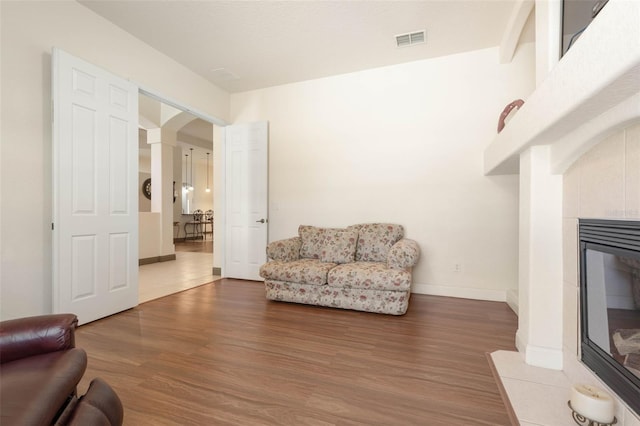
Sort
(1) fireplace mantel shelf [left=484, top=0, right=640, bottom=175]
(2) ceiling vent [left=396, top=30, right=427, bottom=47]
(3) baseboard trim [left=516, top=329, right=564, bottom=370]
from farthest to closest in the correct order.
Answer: (2) ceiling vent [left=396, top=30, right=427, bottom=47] → (3) baseboard trim [left=516, top=329, right=564, bottom=370] → (1) fireplace mantel shelf [left=484, top=0, right=640, bottom=175]

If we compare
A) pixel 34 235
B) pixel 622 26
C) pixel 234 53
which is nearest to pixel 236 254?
pixel 34 235

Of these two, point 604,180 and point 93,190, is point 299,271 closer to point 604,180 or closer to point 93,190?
point 93,190

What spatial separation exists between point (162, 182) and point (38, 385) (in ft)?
18.9

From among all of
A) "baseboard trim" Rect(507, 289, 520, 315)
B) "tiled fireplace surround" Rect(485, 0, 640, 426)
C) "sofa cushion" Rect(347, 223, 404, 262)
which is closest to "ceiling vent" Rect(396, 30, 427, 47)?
"tiled fireplace surround" Rect(485, 0, 640, 426)

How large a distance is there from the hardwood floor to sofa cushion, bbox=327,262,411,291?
31cm

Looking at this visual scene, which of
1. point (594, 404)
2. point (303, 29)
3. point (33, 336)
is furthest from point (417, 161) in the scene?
point (33, 336)

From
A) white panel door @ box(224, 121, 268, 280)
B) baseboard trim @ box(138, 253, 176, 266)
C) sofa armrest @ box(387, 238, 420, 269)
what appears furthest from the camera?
baseboard trim @ box(138, 253, 176, 266)

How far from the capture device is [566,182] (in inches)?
71.4

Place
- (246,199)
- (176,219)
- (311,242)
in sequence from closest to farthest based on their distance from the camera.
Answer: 1. (311,242)
2. (246,199)
3. (176,219)

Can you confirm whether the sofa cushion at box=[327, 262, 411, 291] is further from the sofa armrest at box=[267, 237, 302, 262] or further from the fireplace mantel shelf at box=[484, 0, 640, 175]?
the fireplace mantel shelf at box=[484, 0, 640, 175]

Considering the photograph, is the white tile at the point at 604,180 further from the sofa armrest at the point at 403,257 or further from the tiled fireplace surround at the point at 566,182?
the sofa armrest at the point at 403,257

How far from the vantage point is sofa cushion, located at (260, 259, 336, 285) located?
313 centimetres

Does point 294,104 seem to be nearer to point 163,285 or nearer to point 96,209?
point 96,209

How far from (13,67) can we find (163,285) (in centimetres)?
283
